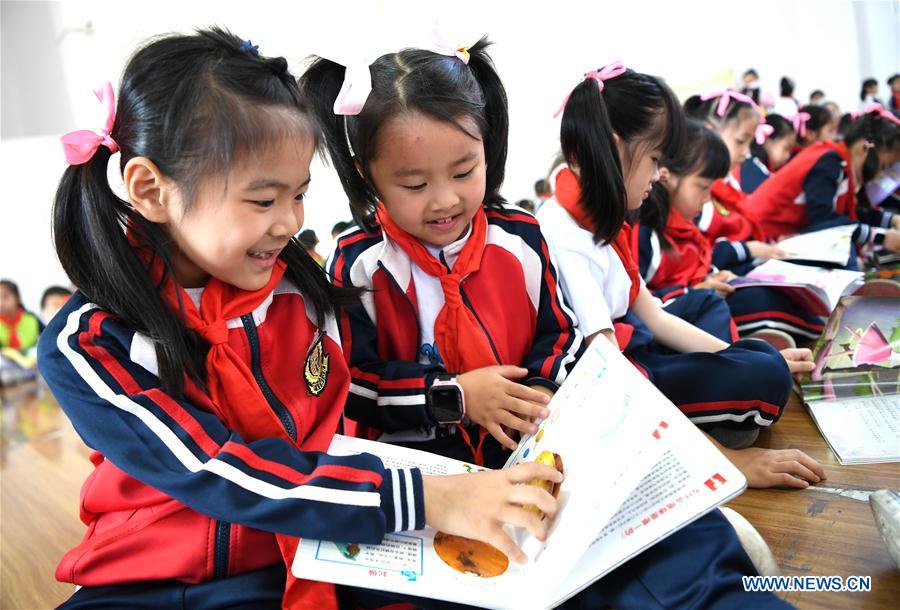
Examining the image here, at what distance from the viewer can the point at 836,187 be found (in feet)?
7.57

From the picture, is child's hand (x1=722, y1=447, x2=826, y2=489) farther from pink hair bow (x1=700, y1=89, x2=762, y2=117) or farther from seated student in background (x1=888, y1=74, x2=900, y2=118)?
seated student in background (x1=888, y1=74, x2=900, y2=118)

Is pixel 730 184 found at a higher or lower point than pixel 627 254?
lower

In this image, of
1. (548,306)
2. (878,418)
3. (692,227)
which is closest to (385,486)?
(548,306)

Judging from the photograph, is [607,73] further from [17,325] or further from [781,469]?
[17,325]

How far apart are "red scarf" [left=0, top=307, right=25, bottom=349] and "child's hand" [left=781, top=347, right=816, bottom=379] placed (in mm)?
3752

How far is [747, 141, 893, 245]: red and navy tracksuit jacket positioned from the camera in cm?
229

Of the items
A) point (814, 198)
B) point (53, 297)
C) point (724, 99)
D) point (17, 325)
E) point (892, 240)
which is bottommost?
point (17, 325)

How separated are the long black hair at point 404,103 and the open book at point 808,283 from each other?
2.88ft

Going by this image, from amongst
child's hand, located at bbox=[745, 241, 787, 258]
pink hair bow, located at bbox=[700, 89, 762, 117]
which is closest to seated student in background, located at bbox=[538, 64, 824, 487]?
child's hand, located at bbox=[745, 241, 787, 258]

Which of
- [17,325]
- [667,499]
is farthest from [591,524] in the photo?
[17,325]

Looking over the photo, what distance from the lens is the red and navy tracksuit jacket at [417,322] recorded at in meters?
0.93

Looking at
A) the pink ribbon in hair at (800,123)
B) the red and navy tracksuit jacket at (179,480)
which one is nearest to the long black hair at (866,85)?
the pink ribbon in hair at (800,123)

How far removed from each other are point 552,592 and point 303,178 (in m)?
0.51

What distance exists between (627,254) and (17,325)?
353 cm
